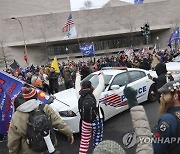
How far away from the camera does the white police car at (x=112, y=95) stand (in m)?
6.73

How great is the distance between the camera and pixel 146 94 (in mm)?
9406

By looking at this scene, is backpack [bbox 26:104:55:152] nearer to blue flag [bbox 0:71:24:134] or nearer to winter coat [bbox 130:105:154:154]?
winter coat [bbox 130:105:154:154]

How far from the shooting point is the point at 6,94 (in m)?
6.82

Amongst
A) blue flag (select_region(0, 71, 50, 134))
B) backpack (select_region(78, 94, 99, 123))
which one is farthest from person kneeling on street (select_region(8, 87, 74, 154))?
blue flag (select_region(0, 71, 50, 134))

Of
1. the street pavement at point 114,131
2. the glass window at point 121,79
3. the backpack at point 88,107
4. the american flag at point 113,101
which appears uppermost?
the backpack at point 88,107

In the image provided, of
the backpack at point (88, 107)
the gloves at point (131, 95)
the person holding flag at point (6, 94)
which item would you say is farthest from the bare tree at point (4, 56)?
the gloves at point (131, 95)

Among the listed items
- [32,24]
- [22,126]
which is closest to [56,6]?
[32,24]

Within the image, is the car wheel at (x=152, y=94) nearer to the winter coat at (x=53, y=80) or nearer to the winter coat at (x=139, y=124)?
the winter coat at (x=53, y=80)

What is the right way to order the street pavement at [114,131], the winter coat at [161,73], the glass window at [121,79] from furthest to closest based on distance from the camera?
the glass window at [121,79] → the winter coat at [161,73] → the street pavement at [114,131]

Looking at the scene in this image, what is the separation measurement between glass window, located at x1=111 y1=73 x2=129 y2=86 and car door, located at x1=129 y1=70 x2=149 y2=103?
228 mm

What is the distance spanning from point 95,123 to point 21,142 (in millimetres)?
1605

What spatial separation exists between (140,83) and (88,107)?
463 cm

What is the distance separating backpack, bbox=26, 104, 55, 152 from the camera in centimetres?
342

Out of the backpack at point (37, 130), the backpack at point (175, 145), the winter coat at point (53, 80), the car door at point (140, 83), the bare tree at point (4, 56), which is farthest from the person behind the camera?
the bare tree at point (4, 56)
